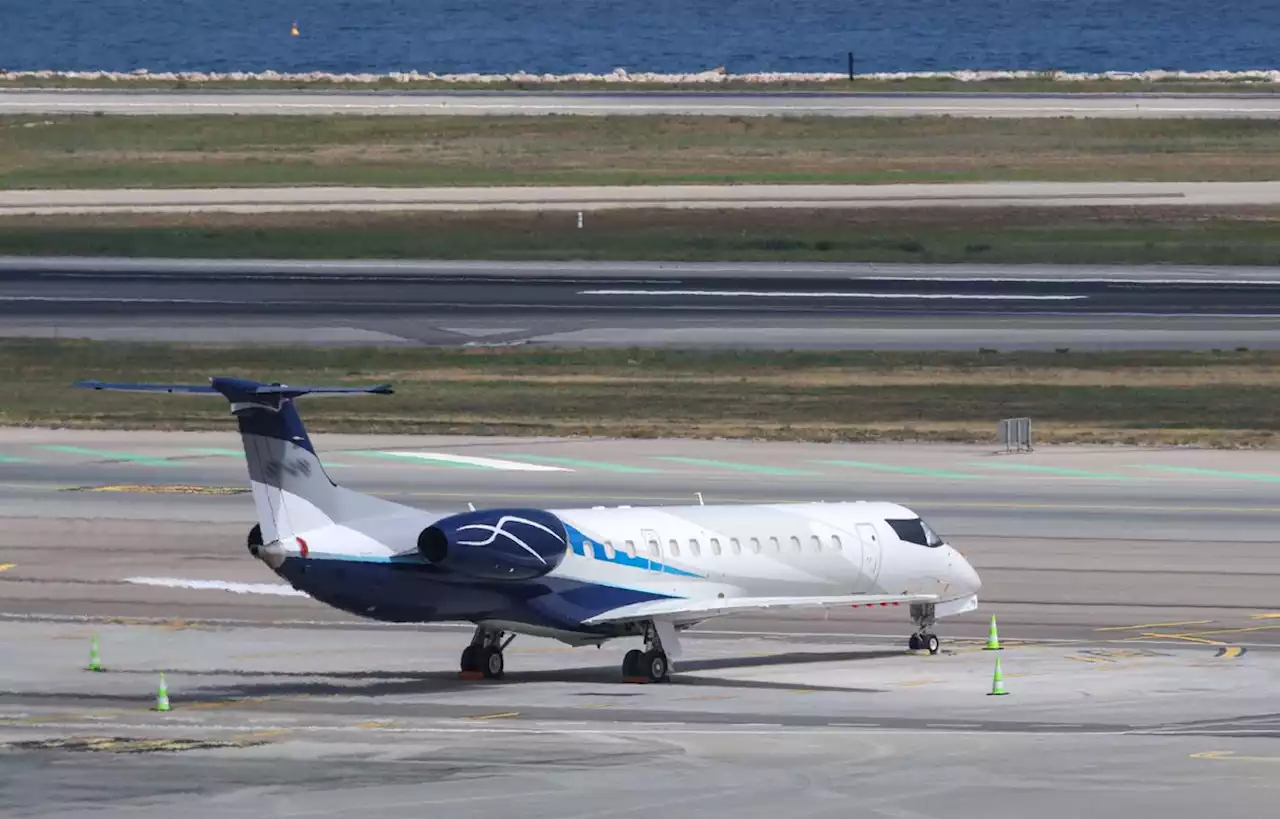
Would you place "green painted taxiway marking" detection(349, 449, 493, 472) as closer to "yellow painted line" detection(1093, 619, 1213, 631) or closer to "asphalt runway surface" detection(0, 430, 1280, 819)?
"asphalt runway surface" detection(0, 430, 1280, 819)

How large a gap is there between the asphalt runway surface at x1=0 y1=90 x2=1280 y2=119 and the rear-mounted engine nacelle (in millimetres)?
104581

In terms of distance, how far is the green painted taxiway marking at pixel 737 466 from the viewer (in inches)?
2596

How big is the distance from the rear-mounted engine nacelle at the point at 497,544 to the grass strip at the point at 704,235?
220 ft

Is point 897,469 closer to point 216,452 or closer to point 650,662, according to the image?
point 216,452

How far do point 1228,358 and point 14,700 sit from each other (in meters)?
53.3

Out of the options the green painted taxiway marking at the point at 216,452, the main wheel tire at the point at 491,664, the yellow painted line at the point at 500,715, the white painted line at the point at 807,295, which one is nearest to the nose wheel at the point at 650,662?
the main wheel tire at the point at 491,664

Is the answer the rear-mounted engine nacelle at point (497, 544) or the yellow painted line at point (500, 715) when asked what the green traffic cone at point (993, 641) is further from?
the yellow painted line at point (500, 715)

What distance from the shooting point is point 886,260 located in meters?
105

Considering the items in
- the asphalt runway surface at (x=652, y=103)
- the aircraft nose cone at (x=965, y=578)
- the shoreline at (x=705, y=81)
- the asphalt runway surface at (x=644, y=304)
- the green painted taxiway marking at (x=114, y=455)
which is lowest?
the aircraft nose cone at (x=965, y=578)

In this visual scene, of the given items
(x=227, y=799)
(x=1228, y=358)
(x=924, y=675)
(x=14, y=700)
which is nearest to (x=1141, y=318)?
(x=1228, y=358)

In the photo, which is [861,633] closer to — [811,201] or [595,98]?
[811,201]

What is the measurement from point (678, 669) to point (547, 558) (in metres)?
4.83

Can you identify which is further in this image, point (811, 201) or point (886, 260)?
point (811, 201)

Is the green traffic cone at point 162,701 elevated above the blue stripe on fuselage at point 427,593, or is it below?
below
